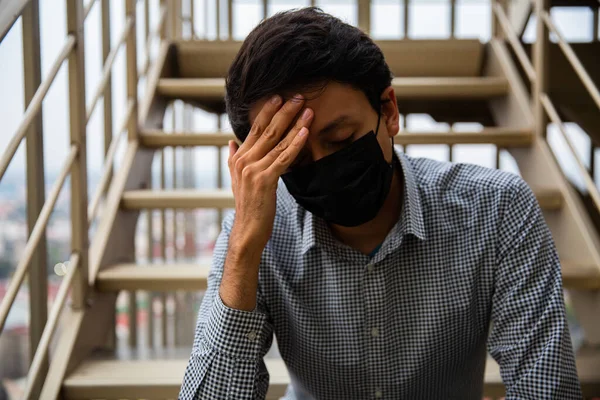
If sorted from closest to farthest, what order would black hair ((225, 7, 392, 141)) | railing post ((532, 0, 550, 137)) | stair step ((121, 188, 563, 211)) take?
1. black hair ((225, 7, 392, 141))
2. stair step ((121, 188, 563, 211))
3. railing post ((532, 0, 550, 137))

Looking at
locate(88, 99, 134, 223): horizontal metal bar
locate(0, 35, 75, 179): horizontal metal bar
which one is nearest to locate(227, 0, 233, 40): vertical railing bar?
locate(88, 99, 134, 223): horizontal metal bar

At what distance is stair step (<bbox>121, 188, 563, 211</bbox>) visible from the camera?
183 cm

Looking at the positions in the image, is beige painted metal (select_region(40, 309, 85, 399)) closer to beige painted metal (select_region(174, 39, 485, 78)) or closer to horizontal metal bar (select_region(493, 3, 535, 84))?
beige painted metal (select_region(174, 39, 485, 78))

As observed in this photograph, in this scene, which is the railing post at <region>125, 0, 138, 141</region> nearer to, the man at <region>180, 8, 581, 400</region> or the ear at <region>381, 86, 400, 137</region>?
the man at <region>180, 8, 581, 400</region>

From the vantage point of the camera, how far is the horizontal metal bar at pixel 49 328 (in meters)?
1.34

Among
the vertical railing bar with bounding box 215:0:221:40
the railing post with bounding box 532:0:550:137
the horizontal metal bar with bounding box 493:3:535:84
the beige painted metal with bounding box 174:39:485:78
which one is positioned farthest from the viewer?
the vertical railing bar with bounding box 215:0:221:40

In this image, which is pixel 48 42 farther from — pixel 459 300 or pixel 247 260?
pixel 459 300

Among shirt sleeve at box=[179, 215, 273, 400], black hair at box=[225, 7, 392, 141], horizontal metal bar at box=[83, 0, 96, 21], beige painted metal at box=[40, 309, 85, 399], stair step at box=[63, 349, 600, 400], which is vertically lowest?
stair step at box=[63, 349, 600, 400]

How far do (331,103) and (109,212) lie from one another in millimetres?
1114

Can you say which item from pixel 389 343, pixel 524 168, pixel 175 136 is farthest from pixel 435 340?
pixel 175 136

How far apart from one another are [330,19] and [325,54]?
0.09 meters

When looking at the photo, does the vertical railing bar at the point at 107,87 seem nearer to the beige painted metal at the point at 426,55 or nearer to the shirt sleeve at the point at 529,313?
the beige painted metal at the point at 426,55

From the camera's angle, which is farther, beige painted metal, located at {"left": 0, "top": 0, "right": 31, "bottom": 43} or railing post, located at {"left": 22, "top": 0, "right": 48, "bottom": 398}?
railing post, located at {"left": 22, "top": 0, "right": 48, "bottom": 398}

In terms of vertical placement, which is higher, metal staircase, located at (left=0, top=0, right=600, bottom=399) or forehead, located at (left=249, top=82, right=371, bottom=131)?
forehead, located at (left=249, top=82, right=371, bottom=131)
